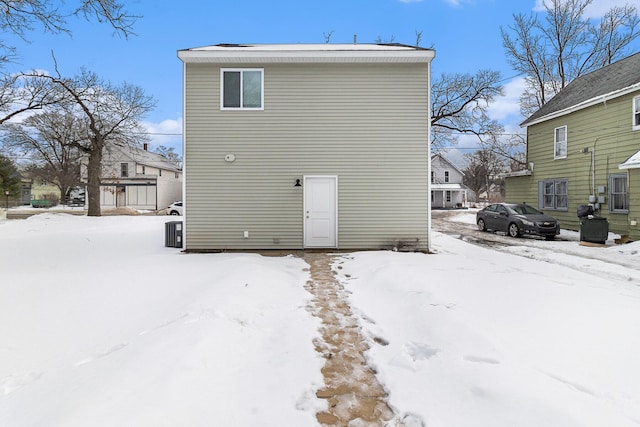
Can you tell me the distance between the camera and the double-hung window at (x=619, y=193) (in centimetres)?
1242

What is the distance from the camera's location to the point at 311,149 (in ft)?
31.5

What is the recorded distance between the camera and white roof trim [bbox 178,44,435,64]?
9.18m

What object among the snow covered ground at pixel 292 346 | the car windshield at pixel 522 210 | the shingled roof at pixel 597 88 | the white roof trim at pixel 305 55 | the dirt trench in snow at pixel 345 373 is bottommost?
the dirt trench in snow at pixel 345 373

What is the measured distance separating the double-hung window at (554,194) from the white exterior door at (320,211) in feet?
38.5

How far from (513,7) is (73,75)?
28.3 meters

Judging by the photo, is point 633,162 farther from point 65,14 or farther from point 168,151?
point 168,151

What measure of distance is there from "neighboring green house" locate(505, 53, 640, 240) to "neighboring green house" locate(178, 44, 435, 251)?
777cm

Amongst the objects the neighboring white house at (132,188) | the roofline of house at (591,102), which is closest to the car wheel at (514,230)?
the roofline of house at (591,102)

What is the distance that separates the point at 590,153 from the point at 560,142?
210cm

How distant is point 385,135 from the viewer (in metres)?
9.52

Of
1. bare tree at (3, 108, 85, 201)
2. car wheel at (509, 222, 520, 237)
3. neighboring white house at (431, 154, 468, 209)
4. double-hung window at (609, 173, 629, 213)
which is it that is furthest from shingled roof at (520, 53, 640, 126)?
bare tree at (3, 108, 85, 201)

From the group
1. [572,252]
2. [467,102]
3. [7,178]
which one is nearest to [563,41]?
[467,102]

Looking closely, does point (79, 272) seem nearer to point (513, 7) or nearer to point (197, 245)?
point (197, 245)

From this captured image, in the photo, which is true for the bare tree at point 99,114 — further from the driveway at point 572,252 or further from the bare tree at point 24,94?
A: the driveway at point 572,252
